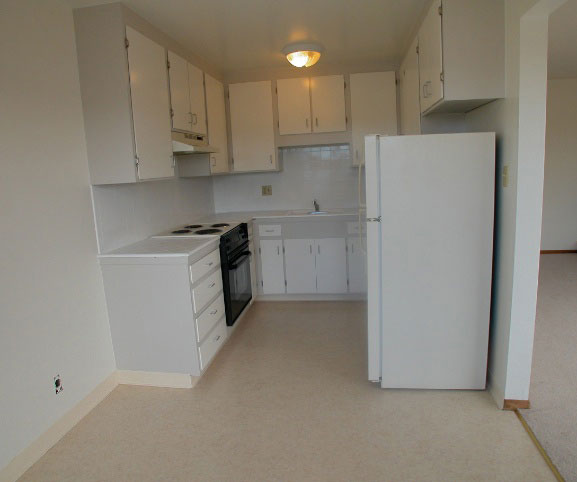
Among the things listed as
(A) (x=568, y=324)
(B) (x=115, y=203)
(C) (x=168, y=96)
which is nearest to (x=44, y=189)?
(B) (x=115, y=203)

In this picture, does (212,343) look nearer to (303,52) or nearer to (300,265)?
(300,265)

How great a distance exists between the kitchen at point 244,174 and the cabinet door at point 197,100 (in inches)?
0.8

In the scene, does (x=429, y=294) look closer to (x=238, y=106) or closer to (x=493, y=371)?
(x=493, y=371)

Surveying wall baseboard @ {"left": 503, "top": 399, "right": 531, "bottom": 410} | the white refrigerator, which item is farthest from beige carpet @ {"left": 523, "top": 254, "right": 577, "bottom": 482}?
the white refrigerator

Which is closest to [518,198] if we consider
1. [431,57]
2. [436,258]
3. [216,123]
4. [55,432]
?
[436,258]

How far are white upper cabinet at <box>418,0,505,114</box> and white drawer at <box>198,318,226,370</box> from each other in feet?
7.15

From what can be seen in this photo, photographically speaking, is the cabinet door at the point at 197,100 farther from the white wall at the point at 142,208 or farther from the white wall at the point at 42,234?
the white wall at the point at 42,234

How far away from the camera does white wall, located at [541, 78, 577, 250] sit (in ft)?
19.1

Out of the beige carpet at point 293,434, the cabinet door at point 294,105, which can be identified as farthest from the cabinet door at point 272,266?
the beige carpet at point 293,434

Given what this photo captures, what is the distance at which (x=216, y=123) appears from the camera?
417 centimetres

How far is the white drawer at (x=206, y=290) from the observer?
277 centimetres

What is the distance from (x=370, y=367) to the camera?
2.66 metres

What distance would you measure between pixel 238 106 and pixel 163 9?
175 cm

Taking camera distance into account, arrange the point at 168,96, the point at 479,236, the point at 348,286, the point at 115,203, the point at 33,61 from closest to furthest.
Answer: the point at 33,61 → the point at 479,236 → the point at 115,203 → the point at 168,96 → the point at 348,286
